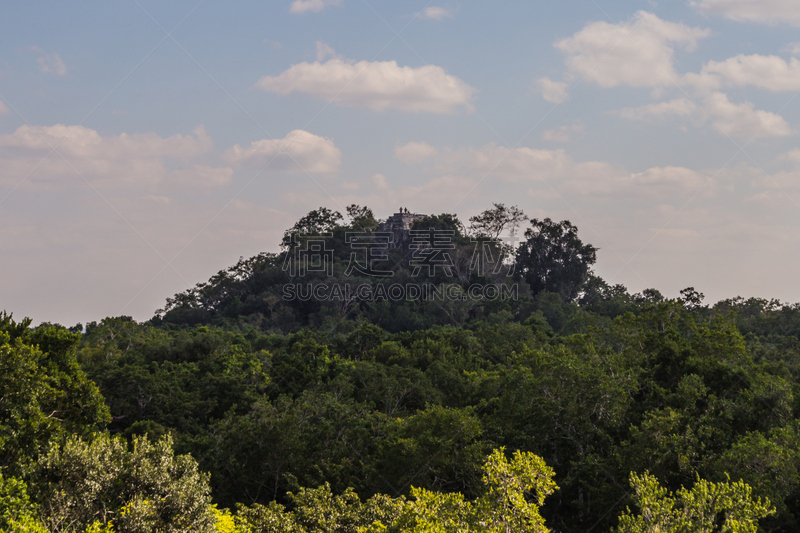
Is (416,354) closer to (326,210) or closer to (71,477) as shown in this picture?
(71,477)

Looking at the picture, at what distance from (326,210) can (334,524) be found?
58.5 meters

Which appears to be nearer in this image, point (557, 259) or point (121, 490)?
point (121, 490)

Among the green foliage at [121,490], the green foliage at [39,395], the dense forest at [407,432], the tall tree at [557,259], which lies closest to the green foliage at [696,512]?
the dense forest at [407,432]

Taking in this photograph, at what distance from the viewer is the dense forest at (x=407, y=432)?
1110 centimetres

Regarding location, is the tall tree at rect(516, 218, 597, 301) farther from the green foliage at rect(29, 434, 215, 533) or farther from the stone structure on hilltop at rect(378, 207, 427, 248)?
the green foliage at rect(29, 434, 215, 533)

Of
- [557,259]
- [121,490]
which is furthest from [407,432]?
[557,259]

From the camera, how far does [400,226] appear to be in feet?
223

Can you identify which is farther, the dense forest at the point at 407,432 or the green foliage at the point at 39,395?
the green foliage at the point at 39,395

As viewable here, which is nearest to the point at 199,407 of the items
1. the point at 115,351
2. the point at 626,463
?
the point at 115,351

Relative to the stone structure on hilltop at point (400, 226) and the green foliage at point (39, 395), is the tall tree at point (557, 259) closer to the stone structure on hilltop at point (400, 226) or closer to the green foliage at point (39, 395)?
the stone structure on hilltop at point (400, 226)

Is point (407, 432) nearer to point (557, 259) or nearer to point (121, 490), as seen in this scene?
point (121, 490)

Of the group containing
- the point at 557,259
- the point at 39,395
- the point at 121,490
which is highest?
the point at 557,259

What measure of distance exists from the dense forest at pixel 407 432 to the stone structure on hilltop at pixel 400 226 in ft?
91.3

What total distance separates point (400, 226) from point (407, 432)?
165ft
